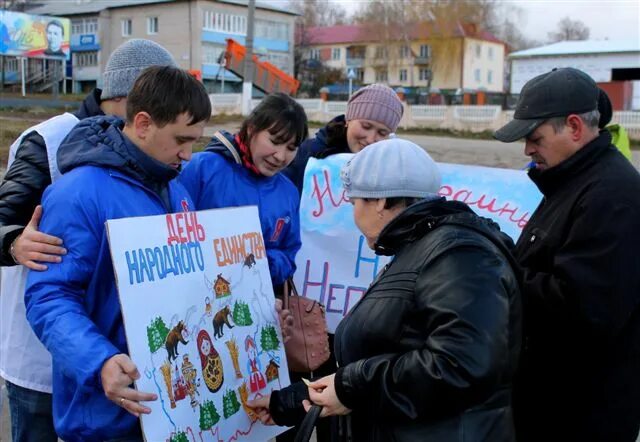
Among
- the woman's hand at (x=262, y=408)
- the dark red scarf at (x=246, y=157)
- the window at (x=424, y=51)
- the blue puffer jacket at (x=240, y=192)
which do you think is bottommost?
the woman's hand at (x=262, y=408)

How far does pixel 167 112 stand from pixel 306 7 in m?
85.0

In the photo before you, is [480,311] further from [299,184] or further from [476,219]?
[299,184]

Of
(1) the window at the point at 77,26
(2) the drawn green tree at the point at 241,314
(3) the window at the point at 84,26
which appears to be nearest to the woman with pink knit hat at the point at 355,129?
(2) the drawn green tree at the point at 241,314

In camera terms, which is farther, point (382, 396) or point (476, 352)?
point (382, 396)

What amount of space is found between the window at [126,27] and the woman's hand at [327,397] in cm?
5793

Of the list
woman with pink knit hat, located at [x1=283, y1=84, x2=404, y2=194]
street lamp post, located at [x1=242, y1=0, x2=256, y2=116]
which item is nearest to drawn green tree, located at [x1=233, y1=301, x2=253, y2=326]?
woman with pink knit hat, located at [x1=283, y1=84, x2=404, y2=194]

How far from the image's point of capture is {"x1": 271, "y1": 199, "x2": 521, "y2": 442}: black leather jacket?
1.66 metres

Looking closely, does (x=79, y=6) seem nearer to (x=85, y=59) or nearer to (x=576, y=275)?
(x=85, y=59)

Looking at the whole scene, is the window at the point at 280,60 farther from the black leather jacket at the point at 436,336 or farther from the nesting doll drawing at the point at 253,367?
the black leather jacket at the point at 436,336

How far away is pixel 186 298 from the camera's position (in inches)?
85.6

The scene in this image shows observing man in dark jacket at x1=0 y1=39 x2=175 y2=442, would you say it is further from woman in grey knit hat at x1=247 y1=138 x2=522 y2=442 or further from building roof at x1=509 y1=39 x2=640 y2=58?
building roof at x1=509 y1=39 x2=640 y2=58

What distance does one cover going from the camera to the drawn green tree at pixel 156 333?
198 centimetres

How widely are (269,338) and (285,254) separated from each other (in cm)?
61

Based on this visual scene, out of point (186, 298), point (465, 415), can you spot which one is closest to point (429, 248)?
point (465, 415)
